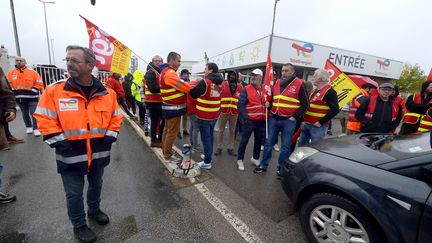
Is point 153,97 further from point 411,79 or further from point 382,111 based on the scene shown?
point 411,79

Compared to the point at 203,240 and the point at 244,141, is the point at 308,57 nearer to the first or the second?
the point at 244,141

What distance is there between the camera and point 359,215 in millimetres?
1745

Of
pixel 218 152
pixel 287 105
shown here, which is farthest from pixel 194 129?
pixel 287 105

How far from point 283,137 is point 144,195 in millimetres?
2415

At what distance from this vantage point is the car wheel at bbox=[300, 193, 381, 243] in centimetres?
174

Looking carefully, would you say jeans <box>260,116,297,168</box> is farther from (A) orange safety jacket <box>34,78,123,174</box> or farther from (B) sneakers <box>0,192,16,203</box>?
(B) sneakers <box>0,192,16,203</box>

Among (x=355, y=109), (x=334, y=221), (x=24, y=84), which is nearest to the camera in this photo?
(x=334, y=221)

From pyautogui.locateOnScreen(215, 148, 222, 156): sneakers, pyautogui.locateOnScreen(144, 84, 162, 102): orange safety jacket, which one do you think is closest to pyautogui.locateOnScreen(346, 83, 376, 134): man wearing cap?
pyautogui.locateOnScreen(215, 148, 222, 156): sneakers

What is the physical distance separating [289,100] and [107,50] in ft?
10.6

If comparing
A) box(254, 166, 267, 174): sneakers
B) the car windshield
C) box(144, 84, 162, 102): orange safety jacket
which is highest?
box(144, 84, 162, 102): orange safety jacket

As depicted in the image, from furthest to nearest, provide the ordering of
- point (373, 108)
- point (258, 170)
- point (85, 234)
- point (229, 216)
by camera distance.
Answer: point (258, 170), point (373, 108), point (229, 216), point (85, 234)

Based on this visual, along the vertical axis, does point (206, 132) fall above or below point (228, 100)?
below

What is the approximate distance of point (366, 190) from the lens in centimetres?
169

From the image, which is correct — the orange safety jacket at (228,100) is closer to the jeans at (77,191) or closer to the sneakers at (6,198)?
the jeans at (77,191)
